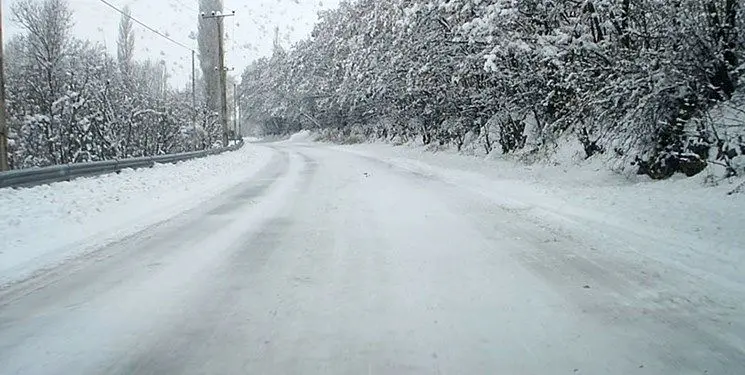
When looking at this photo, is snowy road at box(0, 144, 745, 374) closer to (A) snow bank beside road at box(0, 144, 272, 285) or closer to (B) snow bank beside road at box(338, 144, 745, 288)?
(B) snow bank beside road at box(338, 144, 745, 288)

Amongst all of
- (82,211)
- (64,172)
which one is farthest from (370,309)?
(64,172)

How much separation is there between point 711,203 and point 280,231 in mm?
6543

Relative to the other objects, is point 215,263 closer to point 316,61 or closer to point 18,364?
point 18,364

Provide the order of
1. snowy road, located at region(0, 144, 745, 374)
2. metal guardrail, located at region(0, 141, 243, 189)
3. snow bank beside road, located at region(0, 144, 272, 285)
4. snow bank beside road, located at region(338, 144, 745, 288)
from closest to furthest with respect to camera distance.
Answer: snowy road, located at region(0, 144, 745, 374)
snow bank beside road, located at region(338, 144, 745, 288)
snow bank beside road, located at region(0, 144, 272, 285)
metal guardrail, located at region(0, 141, 243, 189)

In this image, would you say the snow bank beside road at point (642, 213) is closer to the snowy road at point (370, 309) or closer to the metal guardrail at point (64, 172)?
the snowy road at point (370, 309)

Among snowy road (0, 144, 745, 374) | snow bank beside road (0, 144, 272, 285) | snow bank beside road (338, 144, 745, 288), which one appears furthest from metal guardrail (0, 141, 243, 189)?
snow bank beside road (338, 144, 745, 288)

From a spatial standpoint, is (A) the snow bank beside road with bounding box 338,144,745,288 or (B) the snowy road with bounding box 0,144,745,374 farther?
(A) the snow bank beside road with bounding box 338,144,745,288

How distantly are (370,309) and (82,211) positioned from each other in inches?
283

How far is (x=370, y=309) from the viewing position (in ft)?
13.2

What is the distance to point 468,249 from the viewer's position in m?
5.97

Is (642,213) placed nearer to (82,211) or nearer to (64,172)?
(82,211)

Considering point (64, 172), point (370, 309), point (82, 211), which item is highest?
point (64, 172)

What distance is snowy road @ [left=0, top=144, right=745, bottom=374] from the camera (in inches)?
125

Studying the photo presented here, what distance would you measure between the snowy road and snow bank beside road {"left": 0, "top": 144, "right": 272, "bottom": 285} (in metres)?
0.62
